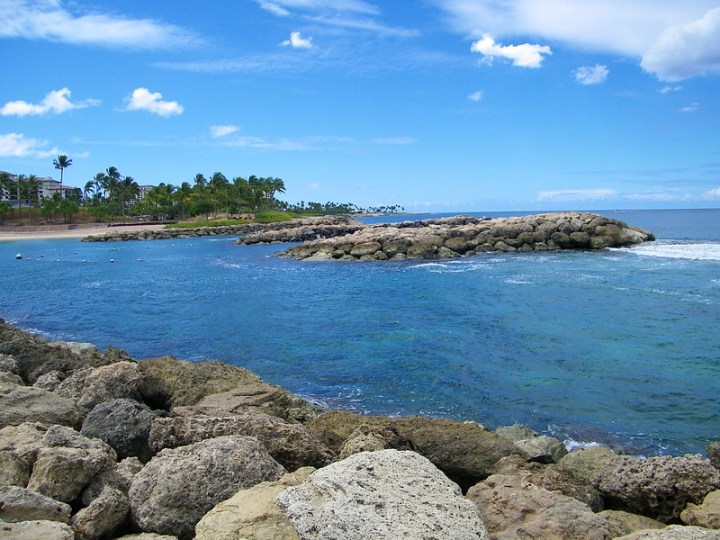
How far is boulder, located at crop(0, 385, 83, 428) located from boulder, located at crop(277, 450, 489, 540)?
568 cm

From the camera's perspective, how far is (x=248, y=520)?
552 centimetres

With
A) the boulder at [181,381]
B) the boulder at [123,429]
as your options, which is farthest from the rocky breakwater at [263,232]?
the boulder at [123,429]

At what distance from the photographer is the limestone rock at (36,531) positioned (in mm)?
5113

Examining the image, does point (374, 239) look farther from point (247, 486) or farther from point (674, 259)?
point (247, 486)

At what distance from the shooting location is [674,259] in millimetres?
47250

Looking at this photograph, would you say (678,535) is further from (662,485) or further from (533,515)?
(662,485)

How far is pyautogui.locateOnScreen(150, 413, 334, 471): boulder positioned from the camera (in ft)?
26.0

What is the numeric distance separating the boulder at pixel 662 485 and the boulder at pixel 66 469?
6.85 metres

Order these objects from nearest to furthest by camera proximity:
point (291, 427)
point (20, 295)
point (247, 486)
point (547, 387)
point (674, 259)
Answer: point (247, 486) < point (291, 427) < point (547, 387) < point (20, 295) < point (674, 259)

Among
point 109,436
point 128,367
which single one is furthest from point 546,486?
point 128,367

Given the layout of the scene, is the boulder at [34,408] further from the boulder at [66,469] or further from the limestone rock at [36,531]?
the limestone rock at [36,531]

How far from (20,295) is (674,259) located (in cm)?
5078

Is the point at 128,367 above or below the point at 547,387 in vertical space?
above

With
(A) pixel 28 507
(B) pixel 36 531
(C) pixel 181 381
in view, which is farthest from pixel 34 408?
(B) pixel 36 531
